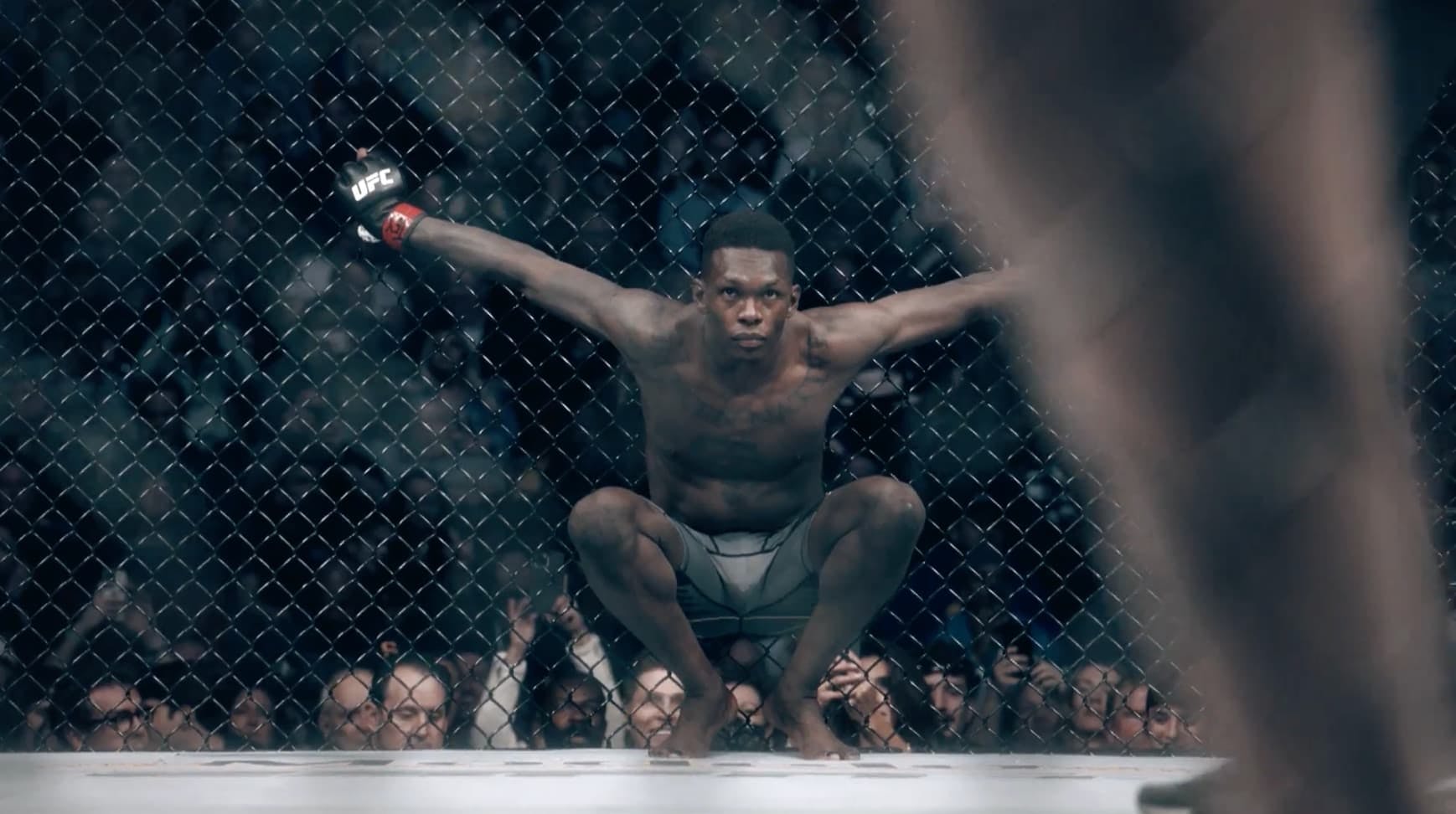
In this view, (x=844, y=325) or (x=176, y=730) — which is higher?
(x=844, y=325)

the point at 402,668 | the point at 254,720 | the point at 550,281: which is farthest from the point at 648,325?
the point at 254,720

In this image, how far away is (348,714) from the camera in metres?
2.35

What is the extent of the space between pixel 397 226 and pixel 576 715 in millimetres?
818

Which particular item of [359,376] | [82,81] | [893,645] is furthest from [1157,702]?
[82,81]

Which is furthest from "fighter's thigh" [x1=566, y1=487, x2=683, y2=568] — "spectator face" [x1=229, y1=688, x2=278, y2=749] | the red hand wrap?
"spectator face" [x1=229, y1=688, x2=278, y2=749]

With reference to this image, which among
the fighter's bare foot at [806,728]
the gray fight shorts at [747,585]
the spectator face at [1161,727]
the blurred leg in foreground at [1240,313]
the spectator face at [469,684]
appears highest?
the gray fight shorts at [747,585]

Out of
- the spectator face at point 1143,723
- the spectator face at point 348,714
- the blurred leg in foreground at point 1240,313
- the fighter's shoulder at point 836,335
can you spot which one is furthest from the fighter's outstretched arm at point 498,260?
the blurred leg in foreground at point 1240,313

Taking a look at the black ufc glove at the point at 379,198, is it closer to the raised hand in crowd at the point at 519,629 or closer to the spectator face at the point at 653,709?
the raised hand in crowd at the point at 519,629

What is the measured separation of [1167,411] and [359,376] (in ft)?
Answer: 7.62

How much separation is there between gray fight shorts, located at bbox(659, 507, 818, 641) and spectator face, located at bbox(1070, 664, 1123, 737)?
65cm

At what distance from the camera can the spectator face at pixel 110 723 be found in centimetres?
234

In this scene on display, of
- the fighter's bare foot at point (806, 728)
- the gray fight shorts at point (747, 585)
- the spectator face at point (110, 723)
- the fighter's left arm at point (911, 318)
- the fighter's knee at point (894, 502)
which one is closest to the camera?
the fighter's bare foot at point (806, 728)

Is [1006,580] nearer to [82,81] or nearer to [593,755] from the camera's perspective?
[593,755]

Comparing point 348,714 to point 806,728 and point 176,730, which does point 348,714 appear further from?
point 806,728
